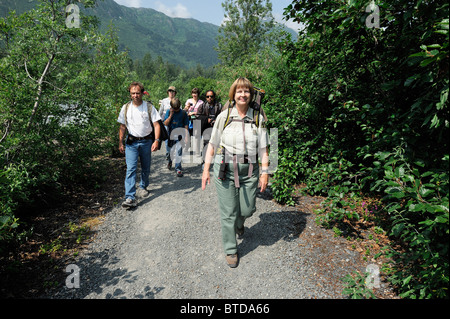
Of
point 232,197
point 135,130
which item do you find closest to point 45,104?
point 135,130

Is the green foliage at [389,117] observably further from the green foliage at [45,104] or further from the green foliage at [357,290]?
the green foliage at [45,104]

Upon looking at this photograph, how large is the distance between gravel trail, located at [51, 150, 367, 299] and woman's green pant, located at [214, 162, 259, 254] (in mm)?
496

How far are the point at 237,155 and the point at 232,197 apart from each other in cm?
63

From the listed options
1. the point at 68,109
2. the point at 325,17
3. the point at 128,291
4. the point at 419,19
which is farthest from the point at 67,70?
the point at 419,19

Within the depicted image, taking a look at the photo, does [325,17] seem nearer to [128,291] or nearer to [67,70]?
[128,291]

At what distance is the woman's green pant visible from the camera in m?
3.39

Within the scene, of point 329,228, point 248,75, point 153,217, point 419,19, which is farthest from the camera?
point 248,75

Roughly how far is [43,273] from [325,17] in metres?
5.30

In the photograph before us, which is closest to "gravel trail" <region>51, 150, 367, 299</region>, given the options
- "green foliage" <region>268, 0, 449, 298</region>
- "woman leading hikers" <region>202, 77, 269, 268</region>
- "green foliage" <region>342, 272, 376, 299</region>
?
"green foliage" <region>342, 272, 376, 299</region>

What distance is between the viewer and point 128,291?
3094 mm

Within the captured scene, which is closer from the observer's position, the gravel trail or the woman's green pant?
the gravel trail

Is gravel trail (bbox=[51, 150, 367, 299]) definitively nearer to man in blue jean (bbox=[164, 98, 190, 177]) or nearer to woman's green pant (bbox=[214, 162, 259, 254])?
woman's green pant (bbox=[214, 162, 259, 254])
